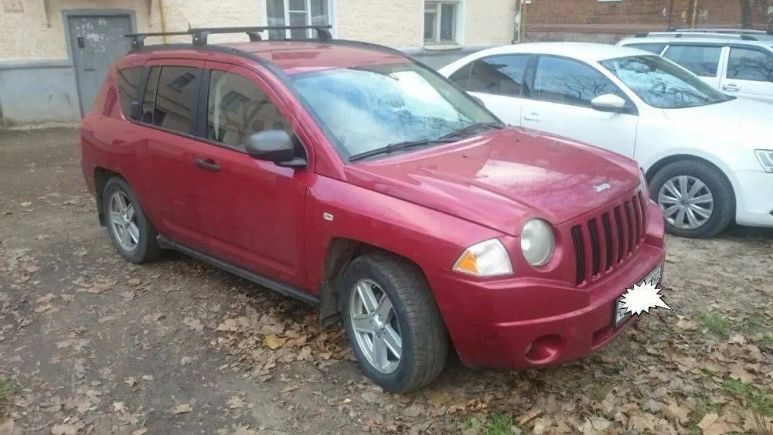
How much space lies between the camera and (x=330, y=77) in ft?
13.2

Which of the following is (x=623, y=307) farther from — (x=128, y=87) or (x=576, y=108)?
(x=128, y=87)

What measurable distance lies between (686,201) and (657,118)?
A: 76 cm

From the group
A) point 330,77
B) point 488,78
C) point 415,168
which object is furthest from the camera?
point 488,78

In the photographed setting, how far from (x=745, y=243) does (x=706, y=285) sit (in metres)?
1.11

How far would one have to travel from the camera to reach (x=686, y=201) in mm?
5645

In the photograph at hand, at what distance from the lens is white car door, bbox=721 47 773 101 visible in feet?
28.0

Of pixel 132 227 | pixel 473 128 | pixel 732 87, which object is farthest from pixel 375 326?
pixel 732 87

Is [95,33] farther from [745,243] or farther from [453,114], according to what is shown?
[745,243]

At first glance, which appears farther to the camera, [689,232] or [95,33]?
[95,33]

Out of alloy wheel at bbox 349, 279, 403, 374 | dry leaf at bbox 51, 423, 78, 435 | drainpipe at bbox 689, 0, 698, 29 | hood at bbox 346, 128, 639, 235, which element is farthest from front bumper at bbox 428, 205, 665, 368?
drainpipe at bbox 689, 0, 698, 29

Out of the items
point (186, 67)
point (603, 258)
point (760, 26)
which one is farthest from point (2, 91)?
point (760, 26)

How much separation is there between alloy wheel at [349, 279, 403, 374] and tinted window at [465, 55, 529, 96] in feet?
12.9

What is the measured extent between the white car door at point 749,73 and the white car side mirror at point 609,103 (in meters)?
3.61

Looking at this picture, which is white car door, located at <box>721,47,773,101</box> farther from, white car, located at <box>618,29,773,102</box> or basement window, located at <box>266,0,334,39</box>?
basement window, located at <box>266,0,334,39</box>
